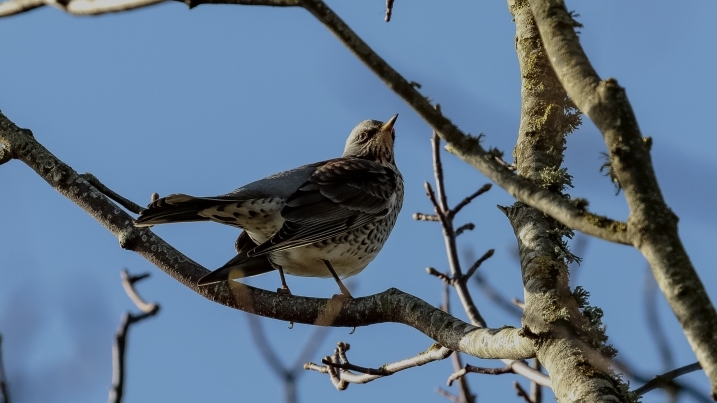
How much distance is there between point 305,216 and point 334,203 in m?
0.45

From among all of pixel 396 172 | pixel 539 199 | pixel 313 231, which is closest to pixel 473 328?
pixel 539 199

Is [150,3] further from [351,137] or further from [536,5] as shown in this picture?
[351,137]

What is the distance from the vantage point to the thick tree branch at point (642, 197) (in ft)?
7.79

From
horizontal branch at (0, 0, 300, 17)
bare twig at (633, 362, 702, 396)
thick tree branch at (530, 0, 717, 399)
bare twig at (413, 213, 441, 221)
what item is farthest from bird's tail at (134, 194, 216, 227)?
bare twig at (633, 362, 702, 396)

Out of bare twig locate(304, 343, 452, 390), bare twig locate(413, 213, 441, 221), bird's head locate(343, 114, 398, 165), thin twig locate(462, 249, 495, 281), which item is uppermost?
bird's head locate(343, 114, 398, 165)

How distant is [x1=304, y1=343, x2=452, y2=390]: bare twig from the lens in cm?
423

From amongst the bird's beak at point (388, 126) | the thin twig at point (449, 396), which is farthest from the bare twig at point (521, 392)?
the bird's beak at point (388, 126)

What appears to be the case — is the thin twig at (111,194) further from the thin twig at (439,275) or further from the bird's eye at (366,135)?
the bird's eye at (366,135)

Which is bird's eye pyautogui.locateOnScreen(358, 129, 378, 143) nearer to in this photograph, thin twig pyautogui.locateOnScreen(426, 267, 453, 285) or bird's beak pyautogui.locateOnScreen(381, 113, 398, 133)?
bird's beak pyautogui.locateOnScreen(381, 113, 398, 133)

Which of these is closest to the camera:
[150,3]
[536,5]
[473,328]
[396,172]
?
[150,3]

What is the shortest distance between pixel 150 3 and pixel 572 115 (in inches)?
122

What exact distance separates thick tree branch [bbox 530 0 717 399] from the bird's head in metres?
5.70

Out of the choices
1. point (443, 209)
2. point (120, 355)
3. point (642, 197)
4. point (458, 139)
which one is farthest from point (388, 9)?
point (120, 355)

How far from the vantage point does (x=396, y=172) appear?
805 centimetres
